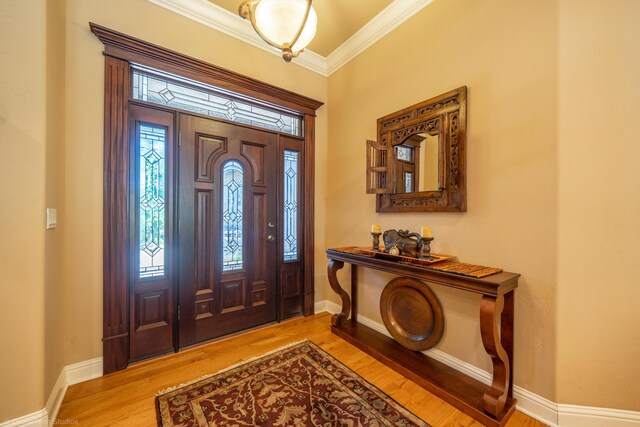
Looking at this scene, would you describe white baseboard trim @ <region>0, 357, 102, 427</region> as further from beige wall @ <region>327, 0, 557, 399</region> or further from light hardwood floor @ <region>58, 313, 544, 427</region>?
beige wall @ <region>327, 0, 557, 399</region>

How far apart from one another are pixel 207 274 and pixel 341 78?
2.67m

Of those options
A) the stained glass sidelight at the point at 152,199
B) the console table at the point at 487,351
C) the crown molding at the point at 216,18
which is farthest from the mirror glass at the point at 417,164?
the stained glass sidelight at the point at 152,199

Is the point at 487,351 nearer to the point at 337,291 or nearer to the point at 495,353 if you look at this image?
the point at 495,353

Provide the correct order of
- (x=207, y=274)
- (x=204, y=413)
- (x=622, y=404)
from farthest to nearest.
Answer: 1. (x=207, y=274)
2. (x=204, y=413)
3. (x=622, y=404)

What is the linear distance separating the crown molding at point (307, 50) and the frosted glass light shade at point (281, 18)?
1.28 meters

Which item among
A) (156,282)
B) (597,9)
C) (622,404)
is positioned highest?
(597,9)

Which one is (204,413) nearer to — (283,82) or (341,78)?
(283,82)

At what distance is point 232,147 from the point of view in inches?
95.3

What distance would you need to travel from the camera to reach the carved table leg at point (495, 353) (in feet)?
4.53

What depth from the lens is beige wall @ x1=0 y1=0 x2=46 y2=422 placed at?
129 cm

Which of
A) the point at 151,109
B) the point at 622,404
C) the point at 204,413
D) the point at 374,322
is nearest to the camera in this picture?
the point at 622,404

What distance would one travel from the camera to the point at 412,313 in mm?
2098

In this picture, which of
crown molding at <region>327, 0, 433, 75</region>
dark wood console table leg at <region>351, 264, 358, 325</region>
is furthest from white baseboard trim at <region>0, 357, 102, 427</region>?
crown molding at <region>327, 0, 433, 75</region>

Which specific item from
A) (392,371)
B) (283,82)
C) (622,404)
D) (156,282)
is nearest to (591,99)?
(622,404)
